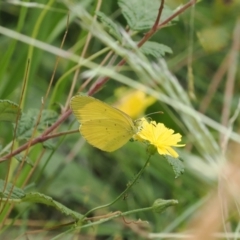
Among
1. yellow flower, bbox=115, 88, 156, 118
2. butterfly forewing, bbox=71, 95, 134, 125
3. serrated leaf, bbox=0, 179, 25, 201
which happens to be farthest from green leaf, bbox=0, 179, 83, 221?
yellow flower, bbox=115, 88, 156, 118

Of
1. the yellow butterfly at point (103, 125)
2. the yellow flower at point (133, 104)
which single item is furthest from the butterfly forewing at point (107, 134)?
the yellow flower at point (133, 104)

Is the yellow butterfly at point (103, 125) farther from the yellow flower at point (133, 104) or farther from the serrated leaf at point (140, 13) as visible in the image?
the yellow flower at point (133, 104)

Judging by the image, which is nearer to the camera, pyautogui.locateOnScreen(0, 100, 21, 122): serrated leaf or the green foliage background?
pyautogui.locateOnScreen(0, 100, 21, 122): serrated leaf

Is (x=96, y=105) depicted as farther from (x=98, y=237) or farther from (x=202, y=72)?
(x=202, y=72)

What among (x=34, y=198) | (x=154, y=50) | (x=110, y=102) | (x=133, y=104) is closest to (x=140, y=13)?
(x=154, y=50)

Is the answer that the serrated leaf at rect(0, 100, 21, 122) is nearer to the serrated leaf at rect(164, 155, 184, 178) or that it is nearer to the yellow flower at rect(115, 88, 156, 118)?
the serrated leaf at rect(164, 155, 184, 178)

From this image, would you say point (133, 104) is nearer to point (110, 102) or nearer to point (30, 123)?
point (110, 102)
